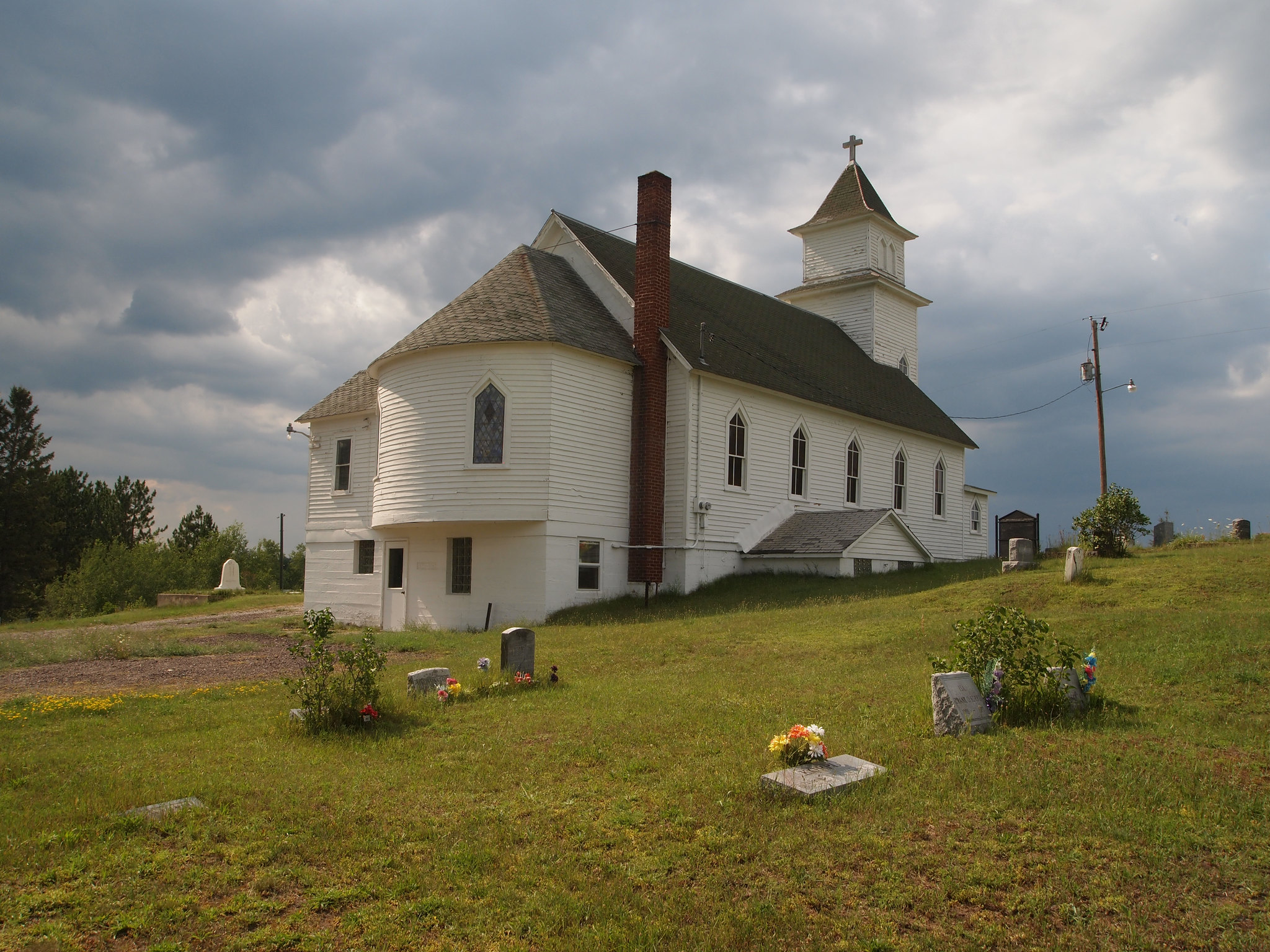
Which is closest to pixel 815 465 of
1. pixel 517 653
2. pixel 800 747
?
pixel 517 653

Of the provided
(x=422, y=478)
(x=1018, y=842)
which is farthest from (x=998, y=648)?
(x=422, y=478)

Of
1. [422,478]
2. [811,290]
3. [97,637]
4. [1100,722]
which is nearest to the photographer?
[1100,722]

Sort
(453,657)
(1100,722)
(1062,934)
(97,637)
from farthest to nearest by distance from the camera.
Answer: (97,637)
(453,657)
(1100,722)
(1062,934)

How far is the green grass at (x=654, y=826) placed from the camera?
215 inches

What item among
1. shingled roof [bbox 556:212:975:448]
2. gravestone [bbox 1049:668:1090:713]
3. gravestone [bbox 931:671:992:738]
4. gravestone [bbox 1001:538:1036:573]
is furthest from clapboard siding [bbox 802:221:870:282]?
gravestone [bbox 931:671:992:738]

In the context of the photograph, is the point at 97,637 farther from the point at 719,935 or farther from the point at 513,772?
the point at 719,935

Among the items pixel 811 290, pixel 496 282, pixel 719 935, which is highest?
pixel 811 290

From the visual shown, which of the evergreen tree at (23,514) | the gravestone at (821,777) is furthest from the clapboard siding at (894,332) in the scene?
the evergreen tree at (23,514)

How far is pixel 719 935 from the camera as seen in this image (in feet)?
17.4

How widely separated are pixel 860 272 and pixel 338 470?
853 inches

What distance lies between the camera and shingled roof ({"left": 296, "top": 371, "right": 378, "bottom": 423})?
96.1 ft

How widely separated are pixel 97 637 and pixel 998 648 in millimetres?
19834

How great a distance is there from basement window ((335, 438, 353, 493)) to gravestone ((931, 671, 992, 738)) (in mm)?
23753

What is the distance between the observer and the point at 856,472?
31.4 meters
